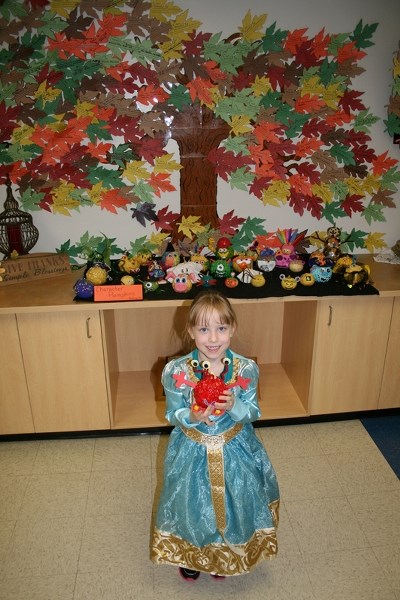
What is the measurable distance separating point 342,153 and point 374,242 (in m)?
0.60

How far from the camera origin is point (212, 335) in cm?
168

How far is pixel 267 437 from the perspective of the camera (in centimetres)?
279

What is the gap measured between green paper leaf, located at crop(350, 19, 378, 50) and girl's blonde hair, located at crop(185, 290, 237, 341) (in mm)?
1798

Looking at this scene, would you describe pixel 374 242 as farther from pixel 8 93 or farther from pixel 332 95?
pixel 8 93

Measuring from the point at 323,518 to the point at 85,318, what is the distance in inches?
59.6

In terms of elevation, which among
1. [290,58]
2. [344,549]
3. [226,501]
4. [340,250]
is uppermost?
[290,58]

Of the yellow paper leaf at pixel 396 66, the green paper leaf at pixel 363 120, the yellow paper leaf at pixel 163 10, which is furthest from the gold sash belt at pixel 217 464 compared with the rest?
the yellow paper leaf at pixel 396 66

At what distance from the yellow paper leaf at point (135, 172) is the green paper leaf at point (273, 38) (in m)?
0.90

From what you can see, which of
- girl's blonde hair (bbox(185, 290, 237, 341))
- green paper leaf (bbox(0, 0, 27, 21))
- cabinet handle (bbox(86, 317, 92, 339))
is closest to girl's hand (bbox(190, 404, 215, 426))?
girl's blonde hair (bbox(185, 290, 237, 341))

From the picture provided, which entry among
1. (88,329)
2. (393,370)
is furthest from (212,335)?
(393,370)

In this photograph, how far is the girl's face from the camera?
1679 millimetres

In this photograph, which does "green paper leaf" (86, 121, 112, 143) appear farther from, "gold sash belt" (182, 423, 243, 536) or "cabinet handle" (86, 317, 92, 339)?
"gold sash belt" (182, 423, 243, 536)

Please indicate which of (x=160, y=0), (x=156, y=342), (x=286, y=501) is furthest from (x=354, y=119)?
(x=286, y=501)

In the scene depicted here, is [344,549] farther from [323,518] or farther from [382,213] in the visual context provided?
[382,213]
